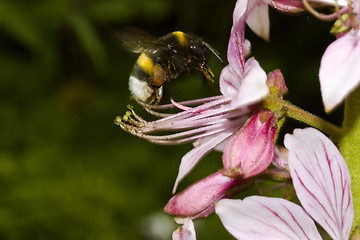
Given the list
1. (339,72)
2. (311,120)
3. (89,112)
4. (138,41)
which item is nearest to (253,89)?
(339,72)

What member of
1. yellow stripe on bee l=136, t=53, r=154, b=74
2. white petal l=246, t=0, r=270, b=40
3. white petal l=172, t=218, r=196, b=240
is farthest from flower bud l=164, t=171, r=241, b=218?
yellow stripe on bee l=136, t=53, r=154, b=74

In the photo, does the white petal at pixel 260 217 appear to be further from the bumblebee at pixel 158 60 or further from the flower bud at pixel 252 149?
the bumblebee at pixel 158 60

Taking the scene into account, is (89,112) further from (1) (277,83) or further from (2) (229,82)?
(1) (277,83)

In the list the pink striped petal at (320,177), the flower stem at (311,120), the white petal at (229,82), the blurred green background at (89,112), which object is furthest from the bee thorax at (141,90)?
the blurred green background at (89,112)

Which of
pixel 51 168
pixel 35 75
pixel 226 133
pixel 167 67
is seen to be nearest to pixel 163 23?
pixel 35 75

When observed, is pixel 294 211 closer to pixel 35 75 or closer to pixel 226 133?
pixel 226 133
